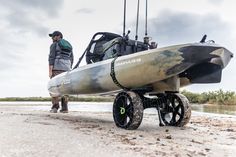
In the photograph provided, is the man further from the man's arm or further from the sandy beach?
the sandy beach

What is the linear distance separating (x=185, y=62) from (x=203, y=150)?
5.49 feet

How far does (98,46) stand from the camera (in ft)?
29.1

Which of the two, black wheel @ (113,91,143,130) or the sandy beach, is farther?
black wheel @ (113,91,143,130)

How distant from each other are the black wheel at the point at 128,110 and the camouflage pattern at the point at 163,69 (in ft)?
0.91

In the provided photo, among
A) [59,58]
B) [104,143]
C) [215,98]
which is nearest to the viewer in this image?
[104,143]

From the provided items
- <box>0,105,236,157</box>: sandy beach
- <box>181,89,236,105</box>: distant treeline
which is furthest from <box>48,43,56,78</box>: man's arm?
<box>181,89,236,105</box>: distant treeline

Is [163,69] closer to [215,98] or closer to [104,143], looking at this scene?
[104,143]

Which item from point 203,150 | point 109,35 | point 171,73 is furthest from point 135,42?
point 203,150

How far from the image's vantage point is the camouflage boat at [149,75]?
590 centimetres

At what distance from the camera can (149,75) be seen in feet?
20.4

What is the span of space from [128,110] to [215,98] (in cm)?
1581

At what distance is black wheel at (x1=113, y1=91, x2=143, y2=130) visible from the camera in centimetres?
616

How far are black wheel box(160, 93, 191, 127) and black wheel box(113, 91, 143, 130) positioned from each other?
0.93 m

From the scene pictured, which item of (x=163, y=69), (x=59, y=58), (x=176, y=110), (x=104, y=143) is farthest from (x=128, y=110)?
(x=59, y=58)
